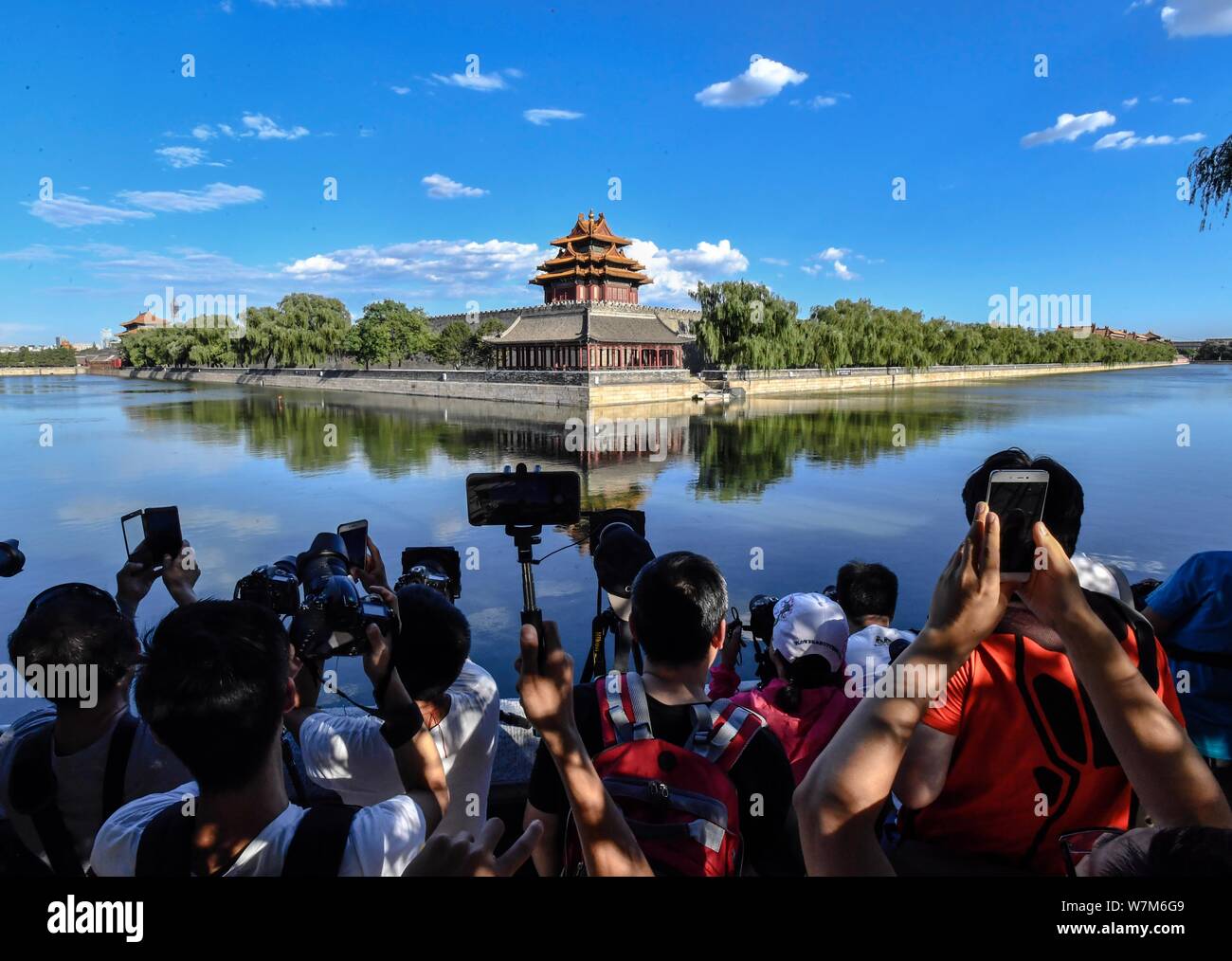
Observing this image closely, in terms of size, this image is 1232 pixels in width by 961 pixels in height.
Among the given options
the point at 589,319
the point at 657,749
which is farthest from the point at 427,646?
the point at 589,319

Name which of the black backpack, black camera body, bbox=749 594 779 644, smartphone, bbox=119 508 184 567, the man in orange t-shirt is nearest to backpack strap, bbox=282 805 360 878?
the black backpack

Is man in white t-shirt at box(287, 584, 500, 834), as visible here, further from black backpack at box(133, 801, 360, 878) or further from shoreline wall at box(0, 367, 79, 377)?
shoreline wall at box(0, 367, 79, 377)

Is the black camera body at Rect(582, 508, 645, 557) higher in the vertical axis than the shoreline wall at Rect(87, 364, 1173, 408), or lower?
lower

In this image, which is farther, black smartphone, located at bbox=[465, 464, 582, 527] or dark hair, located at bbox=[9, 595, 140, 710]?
black smartphone, located at bbox=[465, 464, 582, 527]

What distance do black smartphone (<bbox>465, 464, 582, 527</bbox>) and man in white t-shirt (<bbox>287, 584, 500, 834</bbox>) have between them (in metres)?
0.64

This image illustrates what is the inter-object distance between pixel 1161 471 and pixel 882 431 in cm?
894

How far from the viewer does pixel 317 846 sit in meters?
1.03

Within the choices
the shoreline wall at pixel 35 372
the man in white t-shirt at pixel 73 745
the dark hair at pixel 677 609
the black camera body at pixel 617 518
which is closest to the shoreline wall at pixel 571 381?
the shoreline wall at pixel 35 372

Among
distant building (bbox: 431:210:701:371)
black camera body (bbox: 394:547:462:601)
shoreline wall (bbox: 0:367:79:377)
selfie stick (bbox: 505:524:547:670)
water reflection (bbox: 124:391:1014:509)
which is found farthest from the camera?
shoreline wall (bbox: 0:367:79:377)

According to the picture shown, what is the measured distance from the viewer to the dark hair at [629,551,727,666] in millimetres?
1397

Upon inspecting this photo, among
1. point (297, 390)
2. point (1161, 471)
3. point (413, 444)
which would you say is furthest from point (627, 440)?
point (297, 390)

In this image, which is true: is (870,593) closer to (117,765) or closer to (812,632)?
(812,632)

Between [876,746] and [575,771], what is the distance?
417mm
